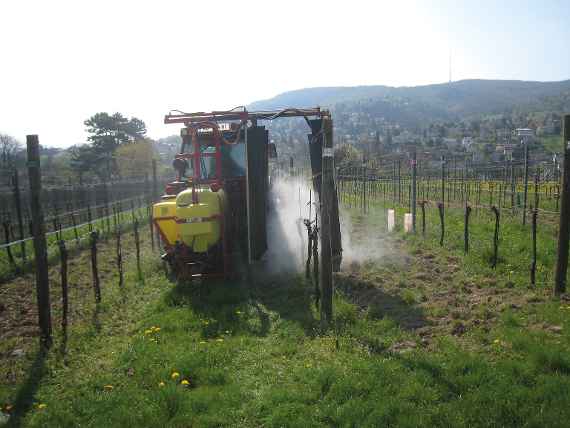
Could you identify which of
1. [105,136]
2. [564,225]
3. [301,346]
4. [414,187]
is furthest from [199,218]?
[105,136]

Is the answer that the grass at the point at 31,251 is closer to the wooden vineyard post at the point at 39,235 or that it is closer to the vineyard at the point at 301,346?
the vineyard at the point at 301,346

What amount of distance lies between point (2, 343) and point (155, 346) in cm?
229

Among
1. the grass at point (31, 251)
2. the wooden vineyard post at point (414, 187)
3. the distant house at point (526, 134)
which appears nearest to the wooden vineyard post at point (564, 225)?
the wooden vineyard post at point (414, 187)

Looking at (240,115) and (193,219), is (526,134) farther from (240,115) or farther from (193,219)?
(193,219)

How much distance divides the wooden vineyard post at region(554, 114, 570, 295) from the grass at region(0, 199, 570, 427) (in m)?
0.36

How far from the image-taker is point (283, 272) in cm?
982

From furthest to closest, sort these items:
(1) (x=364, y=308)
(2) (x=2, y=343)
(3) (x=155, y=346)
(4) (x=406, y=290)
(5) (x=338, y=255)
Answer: (5) (x=338, y=255) < (4) (x=406, y=290) < (1) (x=364, y=308) < (2) (x=2, y=343) < (3) (x=155, y=346)

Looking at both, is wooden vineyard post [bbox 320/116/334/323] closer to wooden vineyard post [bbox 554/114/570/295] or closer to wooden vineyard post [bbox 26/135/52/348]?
wooden vineyard post [bbox 554/114/570/295]

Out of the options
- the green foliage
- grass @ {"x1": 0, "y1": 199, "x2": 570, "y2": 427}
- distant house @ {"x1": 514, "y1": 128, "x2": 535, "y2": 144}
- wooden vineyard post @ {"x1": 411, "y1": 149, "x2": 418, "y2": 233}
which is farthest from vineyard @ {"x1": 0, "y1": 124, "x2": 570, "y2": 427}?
the green foliage

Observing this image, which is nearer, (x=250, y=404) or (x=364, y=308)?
(x=250, y=404)

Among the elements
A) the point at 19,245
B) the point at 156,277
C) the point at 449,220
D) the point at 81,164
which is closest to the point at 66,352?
the point at 156,277

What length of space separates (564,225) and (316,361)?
4.62 m

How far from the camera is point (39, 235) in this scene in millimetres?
6422

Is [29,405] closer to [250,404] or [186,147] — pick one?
[250,404]
